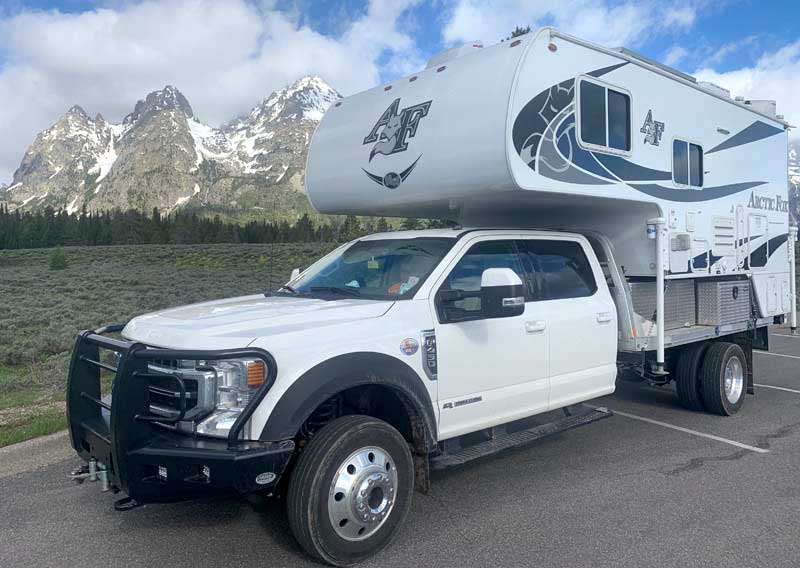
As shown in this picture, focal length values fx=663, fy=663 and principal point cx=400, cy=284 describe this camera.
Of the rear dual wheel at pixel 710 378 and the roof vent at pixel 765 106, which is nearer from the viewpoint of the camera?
the rear dual wheel at pixel 710 378

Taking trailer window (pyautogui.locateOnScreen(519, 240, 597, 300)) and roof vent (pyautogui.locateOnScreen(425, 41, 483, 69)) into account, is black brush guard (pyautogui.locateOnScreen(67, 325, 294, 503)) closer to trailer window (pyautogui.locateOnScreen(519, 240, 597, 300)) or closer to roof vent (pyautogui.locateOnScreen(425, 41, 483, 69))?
trailer window (pyautogui.locateOnScreen(519, 240, 597, 300))

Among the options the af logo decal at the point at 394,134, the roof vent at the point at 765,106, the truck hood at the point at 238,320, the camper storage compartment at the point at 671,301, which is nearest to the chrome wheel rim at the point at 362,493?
the truck hood at the point at 238,320

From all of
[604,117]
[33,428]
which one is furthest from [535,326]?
[33,428]

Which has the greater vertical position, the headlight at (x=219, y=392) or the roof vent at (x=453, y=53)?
the roof vent at (x=453, y=53)

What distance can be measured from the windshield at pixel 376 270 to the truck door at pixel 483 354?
8.4 inches

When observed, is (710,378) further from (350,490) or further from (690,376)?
(350,490)

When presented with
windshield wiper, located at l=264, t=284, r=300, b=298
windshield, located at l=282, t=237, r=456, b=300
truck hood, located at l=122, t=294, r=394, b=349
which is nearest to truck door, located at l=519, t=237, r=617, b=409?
windshield, located at l=282, t=237, r=456, b=300

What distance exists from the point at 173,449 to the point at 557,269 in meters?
3.36

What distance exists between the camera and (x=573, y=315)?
535cm

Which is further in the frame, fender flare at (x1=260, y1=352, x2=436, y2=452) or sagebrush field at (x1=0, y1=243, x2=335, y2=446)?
sagebrush field at (x1=0, y1=243, x2=335, y2=446)

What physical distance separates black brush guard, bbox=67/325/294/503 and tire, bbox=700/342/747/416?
17.2 ft

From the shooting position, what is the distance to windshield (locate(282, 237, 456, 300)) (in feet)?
15.4

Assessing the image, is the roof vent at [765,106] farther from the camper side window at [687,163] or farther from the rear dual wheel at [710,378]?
the rear dual wheel at [710,378]

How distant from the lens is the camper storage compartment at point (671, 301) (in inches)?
251
